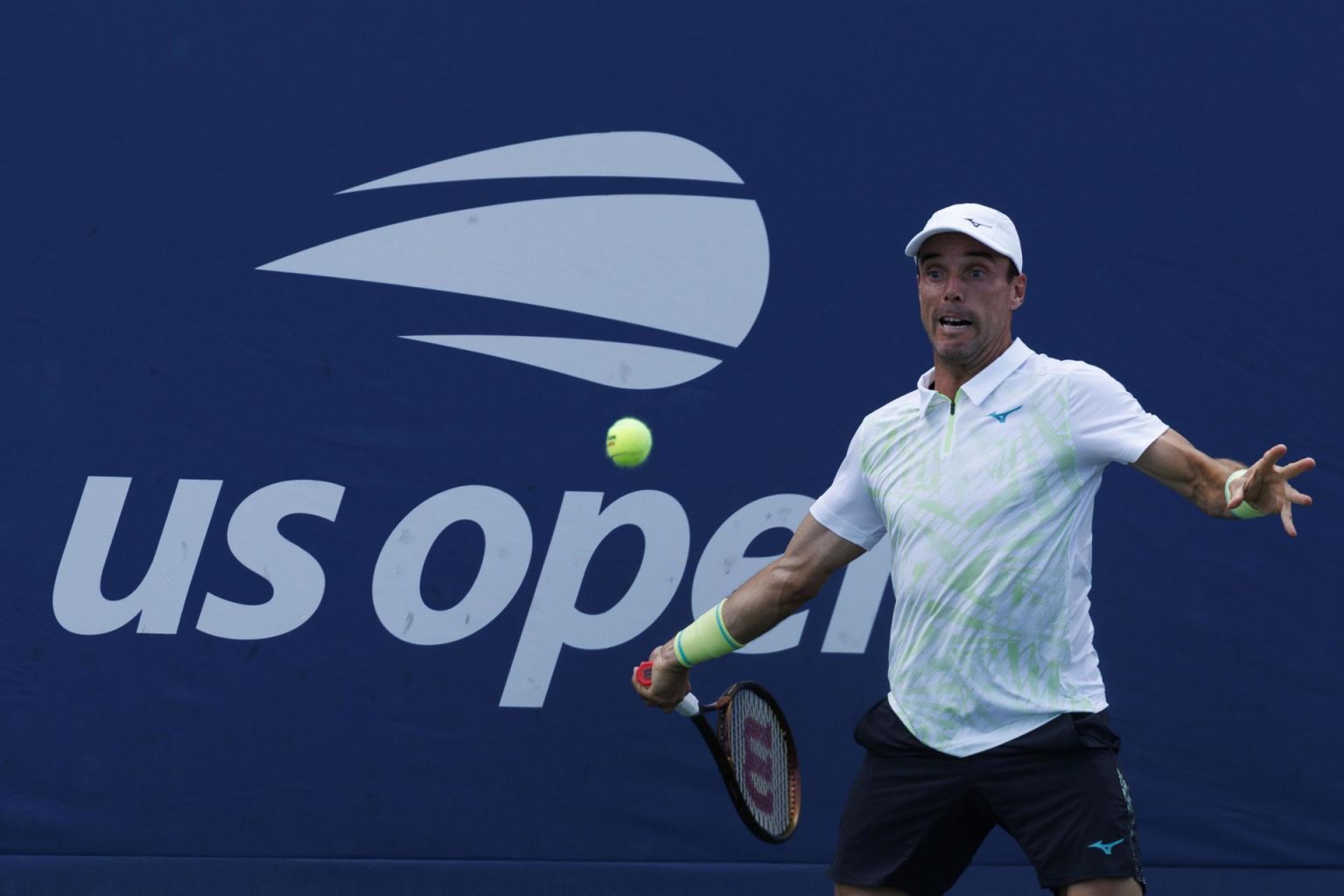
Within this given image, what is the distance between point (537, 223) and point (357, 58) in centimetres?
52

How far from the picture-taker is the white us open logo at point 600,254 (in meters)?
3.36

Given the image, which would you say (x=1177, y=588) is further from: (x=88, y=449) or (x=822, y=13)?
(x=88, y=449)

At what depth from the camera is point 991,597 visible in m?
2.40

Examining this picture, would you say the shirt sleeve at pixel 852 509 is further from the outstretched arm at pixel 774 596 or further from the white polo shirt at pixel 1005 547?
the white polo shirt at pixel 1005 547

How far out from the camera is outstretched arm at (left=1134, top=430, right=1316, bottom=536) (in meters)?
2.09

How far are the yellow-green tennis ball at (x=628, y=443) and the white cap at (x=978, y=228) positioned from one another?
907 millimetres

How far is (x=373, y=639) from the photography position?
3.33 m

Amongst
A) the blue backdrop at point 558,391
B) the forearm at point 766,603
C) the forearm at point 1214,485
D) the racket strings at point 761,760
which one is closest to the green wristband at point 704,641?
the forearm at point 766,603

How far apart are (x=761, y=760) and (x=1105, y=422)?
942 millimetres

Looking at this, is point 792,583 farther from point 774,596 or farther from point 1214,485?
point 1214,485

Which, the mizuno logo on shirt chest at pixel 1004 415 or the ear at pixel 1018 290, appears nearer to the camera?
the mizuno logo on shirt chest at pixel 1004 415

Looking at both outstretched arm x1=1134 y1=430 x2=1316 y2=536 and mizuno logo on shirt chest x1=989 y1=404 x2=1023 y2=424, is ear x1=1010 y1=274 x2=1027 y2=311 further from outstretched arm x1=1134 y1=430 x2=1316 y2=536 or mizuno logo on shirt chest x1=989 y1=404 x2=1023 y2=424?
outstretched arm x1=1134 y1=430 x2=1316 y2=536

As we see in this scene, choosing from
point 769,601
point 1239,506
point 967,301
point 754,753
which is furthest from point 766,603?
point 1239,506

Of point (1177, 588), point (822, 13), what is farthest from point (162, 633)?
point (1177, 588)
